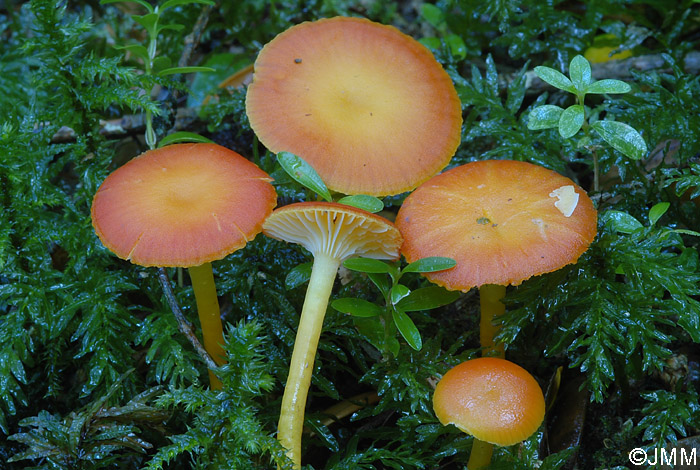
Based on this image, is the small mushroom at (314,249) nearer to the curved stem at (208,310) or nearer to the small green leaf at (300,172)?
the small green leaf at (300,172)

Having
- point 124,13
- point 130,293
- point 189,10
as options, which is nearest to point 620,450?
point 130,293

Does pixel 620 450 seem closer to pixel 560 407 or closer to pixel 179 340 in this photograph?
pixel 560 407

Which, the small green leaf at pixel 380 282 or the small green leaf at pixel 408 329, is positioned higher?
the small green leaf at pixel 380 282

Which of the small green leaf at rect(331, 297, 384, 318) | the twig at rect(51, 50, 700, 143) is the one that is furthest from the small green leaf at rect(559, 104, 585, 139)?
the twig at rect(51, 50, 700, 143)

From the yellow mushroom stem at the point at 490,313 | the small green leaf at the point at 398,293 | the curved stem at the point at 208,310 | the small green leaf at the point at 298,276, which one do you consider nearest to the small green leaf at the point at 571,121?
the yellow mushroom stem at the point at 490,313

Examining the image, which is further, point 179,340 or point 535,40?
point 535,40

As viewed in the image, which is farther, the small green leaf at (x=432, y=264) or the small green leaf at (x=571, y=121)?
the small green leaf at (x=571, y=121)

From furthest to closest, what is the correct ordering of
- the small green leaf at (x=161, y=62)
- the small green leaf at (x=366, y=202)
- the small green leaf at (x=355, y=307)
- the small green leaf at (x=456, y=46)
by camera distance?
the small green leaf at (x=456, y=46)
the small green leaf at (x=161, y=62)
the small green leaf at (x=355, y=307)
the small green leaf at (x=366, y=202)
